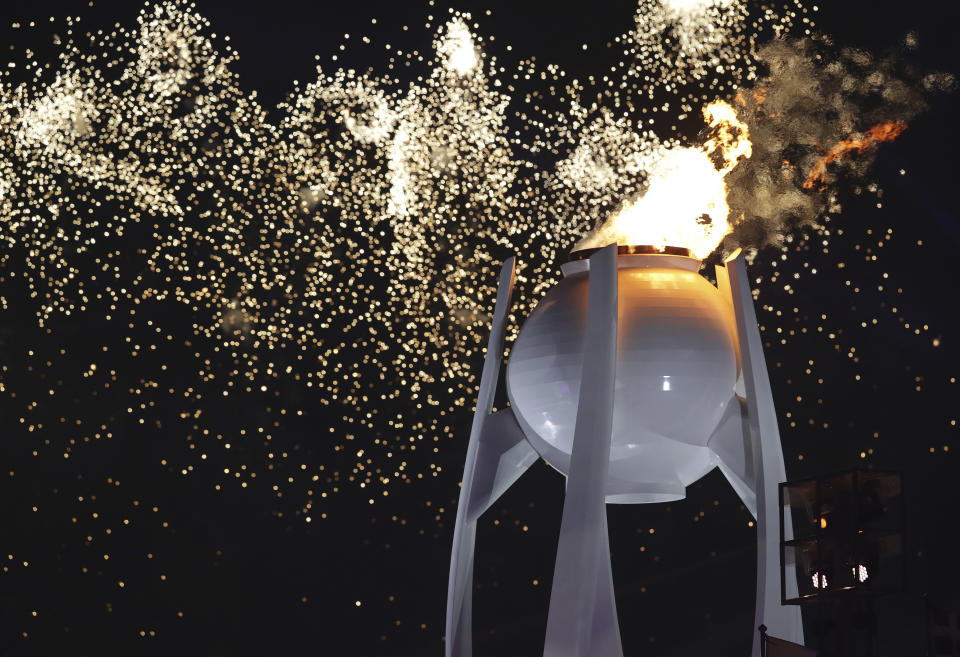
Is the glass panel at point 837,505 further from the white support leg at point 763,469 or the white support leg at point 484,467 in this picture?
the white support leg at point 484,467

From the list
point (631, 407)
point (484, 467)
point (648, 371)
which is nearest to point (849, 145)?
point (648, 371)

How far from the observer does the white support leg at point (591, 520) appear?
9.10 metres

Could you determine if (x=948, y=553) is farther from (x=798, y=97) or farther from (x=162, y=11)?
(x=162, y=11)

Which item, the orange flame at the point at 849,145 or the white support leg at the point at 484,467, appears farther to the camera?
the orange flame at the point at 849,145

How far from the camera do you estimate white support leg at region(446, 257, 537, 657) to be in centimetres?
1098

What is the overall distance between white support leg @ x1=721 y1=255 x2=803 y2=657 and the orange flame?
431 centimetres

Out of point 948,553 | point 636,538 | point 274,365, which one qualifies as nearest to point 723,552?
point 636,538

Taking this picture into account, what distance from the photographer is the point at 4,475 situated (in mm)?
17188

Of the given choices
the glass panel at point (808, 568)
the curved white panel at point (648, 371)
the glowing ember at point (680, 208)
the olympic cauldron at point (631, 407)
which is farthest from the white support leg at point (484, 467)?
the glass panel at point (808, 568)

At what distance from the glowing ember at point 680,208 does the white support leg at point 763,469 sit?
5.32ft

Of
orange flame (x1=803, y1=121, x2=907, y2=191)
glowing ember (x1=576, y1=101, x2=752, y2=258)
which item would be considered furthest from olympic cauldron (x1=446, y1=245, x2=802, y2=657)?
orange flame (x1=803, y1=121, x2=907, y2=191)

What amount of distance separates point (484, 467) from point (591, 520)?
203 cm

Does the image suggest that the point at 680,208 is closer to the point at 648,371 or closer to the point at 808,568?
the point at 648,371

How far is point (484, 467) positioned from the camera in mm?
11156
